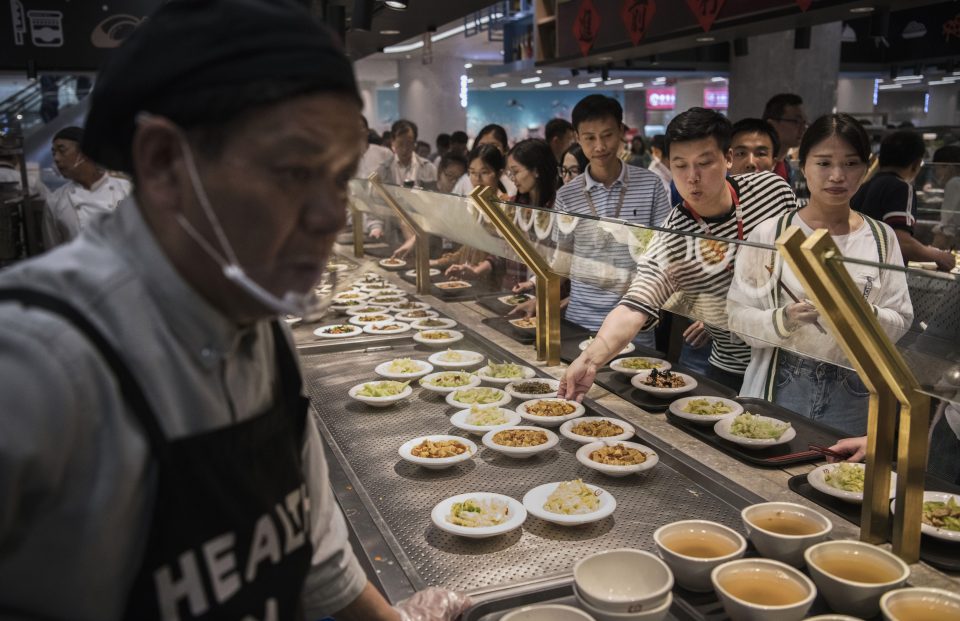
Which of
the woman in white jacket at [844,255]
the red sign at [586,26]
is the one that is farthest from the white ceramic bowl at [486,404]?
the red sign at [586,26]

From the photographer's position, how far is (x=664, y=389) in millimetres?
2551

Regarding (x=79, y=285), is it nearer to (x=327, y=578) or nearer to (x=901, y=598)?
(x=327, y=578)

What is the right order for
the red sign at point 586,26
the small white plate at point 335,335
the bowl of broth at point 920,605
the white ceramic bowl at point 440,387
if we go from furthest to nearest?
the red sign at point 586,26 < the small white plate at point 335,335 < the white ceramic bowl at point 440,387 < the bowl of broth at point 920,605

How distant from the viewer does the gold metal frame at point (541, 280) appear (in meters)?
2.98

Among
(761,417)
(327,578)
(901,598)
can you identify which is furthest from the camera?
(761,417)

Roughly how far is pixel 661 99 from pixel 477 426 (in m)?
28.3

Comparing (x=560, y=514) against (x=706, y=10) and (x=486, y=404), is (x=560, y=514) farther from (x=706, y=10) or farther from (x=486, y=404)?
(x=706, y=10)

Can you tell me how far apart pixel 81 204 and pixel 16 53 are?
269 centimetres

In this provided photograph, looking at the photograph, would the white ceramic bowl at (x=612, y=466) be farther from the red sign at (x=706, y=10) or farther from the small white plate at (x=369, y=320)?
the red sign at (x=706, y=10)

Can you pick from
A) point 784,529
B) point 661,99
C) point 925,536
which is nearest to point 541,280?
point 784,529

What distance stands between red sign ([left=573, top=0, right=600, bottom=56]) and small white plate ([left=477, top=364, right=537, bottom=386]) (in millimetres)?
4290

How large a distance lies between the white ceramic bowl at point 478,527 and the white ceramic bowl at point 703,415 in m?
0.71

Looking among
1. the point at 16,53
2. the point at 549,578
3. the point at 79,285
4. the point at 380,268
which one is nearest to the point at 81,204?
the point at 380,268

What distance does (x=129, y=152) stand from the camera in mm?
789
